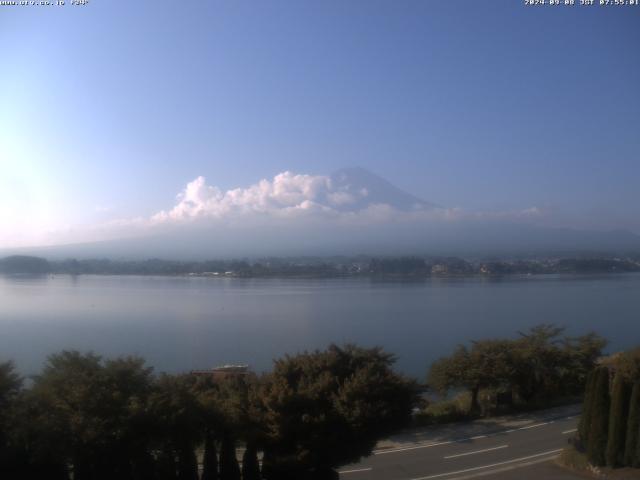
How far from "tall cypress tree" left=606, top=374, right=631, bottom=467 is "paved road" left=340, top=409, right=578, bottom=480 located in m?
0.96

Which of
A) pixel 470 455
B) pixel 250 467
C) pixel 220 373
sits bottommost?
pixel 470 455

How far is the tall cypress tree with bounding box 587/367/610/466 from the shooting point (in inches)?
240

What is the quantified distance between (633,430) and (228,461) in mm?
4172

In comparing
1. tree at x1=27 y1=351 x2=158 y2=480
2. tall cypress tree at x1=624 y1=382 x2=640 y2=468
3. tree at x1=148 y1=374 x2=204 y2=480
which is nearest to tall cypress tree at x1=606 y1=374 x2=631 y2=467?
tall cypress tree at x1=624 y1=382 x2=640 y2=468

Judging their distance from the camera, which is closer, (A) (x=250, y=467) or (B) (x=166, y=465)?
(B) (x=166, y=465)

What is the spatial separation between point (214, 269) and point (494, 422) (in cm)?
4152

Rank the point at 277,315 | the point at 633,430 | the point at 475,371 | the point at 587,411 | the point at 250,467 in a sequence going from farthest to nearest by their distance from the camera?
the point at 277,315 → the point at 475,371 → the point at 587,411 → the point at 633,430 → the point at 250,467

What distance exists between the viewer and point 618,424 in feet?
19.6

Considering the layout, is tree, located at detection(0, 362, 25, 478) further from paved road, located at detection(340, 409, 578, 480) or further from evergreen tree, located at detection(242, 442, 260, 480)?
paved road, located at detection(340, 409, 578, 480)

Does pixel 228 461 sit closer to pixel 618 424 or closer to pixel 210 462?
pixel 210 462

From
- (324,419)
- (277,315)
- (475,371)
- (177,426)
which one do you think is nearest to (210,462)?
(177,426)

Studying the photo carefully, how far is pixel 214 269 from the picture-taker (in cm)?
4872

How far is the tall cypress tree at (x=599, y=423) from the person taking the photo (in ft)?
20.0

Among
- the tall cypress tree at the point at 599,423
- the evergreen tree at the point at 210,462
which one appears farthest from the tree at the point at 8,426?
the tall cypress tree at the point at 599,423
